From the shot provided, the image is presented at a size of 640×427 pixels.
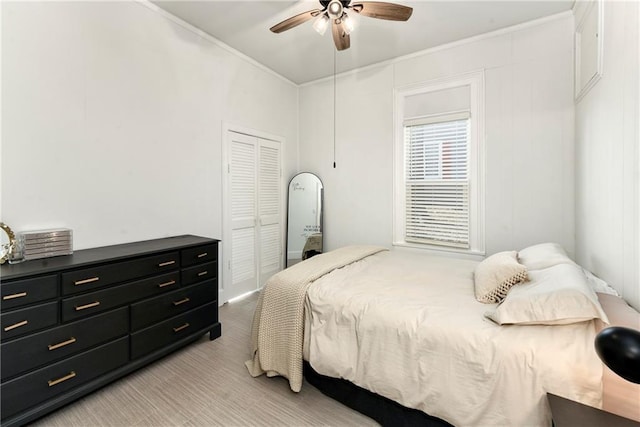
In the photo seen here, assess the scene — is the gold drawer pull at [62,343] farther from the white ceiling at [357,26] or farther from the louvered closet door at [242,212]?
the white ceiling at [357,26]

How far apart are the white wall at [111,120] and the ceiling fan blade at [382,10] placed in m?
1.89

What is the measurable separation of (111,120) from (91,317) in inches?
63.1

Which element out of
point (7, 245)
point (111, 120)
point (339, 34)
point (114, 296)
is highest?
point (339, 34)

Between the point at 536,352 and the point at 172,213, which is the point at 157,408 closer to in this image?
the point at 172,213

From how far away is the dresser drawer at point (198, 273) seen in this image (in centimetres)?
246

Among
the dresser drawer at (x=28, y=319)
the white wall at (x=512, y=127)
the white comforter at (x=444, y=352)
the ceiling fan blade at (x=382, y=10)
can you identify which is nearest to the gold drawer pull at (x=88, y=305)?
the dresser drawer at (x=28, y=319)

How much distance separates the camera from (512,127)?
10.1 feet

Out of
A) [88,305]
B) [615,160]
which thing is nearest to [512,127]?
[615,160]

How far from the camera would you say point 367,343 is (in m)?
1.68

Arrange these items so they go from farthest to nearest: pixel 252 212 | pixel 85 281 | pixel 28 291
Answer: pixel 252 212 < pixel 85 281 < pixel 28 291

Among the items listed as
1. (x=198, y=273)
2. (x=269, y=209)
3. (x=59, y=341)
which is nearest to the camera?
(x=59, y=341)

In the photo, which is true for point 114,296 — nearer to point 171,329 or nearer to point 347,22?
point 171,329

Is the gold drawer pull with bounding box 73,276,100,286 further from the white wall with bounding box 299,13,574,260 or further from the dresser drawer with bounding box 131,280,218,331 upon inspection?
the white wall with bounding box 299,13,574,260

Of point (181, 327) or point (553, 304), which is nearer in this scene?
point (553, 304)
